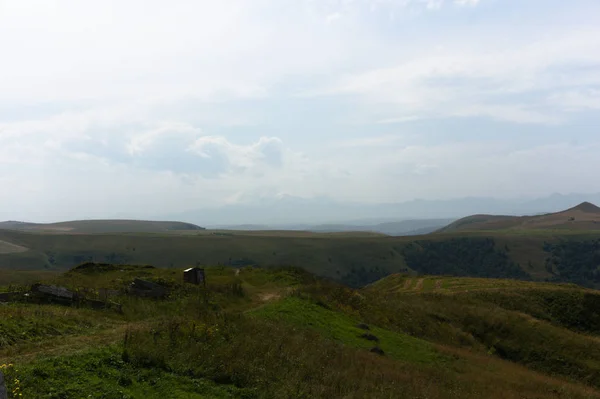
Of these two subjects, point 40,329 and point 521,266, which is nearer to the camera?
point 40,329

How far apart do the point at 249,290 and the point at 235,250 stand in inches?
6318

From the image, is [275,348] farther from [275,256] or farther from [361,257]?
[361,257]

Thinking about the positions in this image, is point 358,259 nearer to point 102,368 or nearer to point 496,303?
point 496,303

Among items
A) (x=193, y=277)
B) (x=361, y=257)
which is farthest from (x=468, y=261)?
(x=193, y=277)

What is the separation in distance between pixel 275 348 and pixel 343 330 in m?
10.1

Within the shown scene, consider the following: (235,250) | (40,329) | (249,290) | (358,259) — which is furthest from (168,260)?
(40,329)

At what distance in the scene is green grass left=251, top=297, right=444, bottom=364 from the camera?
23688 millimetres

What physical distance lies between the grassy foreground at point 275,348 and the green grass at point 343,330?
0.42 feet

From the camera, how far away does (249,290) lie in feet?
121

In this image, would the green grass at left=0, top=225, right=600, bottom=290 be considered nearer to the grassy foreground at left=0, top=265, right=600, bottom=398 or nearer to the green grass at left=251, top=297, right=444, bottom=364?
the grassy foreground at left=0, top=265, right=600, bottom=398

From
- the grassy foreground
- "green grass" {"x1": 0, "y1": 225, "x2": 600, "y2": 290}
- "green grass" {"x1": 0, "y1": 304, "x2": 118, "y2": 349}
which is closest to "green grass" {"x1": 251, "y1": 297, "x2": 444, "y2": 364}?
the grassy foreground

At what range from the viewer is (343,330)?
82.9ft

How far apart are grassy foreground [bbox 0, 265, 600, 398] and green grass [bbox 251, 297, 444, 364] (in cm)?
13

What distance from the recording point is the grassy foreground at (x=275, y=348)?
38.5 ft
